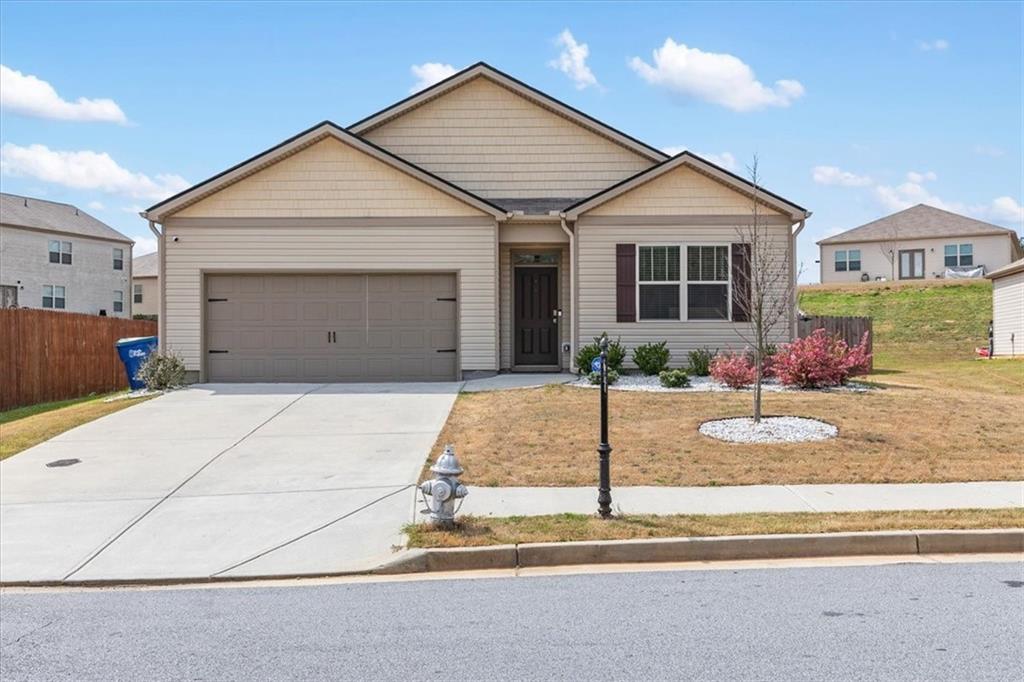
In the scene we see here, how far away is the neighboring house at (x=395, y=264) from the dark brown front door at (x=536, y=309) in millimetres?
1097

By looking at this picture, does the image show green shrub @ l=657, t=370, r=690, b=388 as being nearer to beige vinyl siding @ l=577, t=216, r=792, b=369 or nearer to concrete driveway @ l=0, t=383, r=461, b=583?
beige vinyl siding @ l=577, t=216, r=792, b=369

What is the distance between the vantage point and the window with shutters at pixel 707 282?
669 inches

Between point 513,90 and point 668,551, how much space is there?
1491 centimetres

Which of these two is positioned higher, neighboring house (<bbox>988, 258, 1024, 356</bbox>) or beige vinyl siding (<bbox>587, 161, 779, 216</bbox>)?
beige vinyl siding (<bbox>587, 161, 779, 216</bbox>)

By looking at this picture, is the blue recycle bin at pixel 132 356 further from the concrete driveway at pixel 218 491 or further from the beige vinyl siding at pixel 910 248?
the beige vinyl siding at pixel 910 248

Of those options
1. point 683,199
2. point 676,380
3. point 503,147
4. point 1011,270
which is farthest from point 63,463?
point 1011,270

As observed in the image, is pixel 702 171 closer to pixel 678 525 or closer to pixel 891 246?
pixel 678 525

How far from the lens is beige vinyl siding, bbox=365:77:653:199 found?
19031 mm

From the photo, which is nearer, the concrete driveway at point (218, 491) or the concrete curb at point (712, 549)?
the concrete curb at point (712, 549)

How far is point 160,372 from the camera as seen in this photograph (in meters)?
15.8

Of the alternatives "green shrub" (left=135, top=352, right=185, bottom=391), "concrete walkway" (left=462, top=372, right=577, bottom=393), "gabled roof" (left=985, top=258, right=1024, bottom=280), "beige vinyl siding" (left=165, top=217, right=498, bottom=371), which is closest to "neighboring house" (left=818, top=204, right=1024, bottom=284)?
"gabled roof" (left=985, top=258, right=1024, bottom=280)

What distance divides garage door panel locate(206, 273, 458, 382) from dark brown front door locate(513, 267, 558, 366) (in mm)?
1860

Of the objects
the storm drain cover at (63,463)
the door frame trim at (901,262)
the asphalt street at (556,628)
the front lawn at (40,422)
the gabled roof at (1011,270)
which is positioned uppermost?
the door frame trim at (901,262)

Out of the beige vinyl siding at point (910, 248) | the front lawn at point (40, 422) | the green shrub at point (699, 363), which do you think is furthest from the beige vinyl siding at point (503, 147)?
the beige vinyl siding at point (910, 248)
